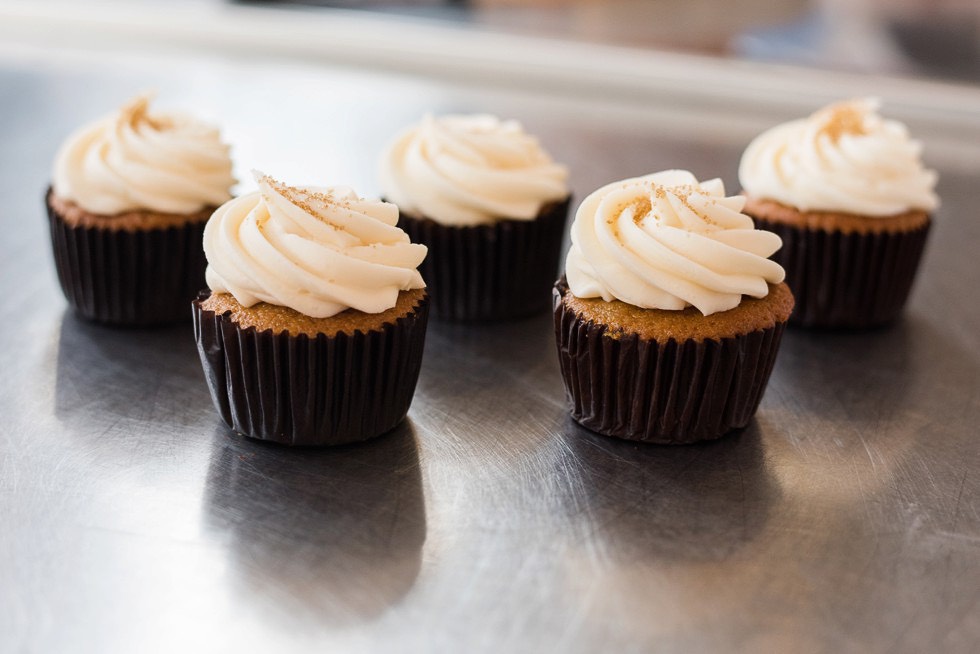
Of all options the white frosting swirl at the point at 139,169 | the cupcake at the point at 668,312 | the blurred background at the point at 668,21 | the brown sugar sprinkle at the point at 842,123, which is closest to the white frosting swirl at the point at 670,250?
the cupcake at the point at 668,312

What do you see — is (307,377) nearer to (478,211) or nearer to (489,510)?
(489,510)

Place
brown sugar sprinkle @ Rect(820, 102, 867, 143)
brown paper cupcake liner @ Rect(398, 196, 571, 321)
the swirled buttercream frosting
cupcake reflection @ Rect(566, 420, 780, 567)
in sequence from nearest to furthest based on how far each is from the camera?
cupcake reflection @ Rect(566, 420, 780, 567)
the swirled buttercream frosting
brown paper cupcake liner @ Rect(398, 196, 571, 321)
brown sugar sprinkle @ Rect(820, 102, 867, 143)

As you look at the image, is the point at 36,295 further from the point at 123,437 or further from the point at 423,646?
the point at 423,646

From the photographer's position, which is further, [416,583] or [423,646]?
[416,583]

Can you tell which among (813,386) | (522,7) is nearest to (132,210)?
(813,386)

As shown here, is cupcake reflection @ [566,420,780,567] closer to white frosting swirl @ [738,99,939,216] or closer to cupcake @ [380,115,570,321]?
cupcake @ [380,115,570,321]

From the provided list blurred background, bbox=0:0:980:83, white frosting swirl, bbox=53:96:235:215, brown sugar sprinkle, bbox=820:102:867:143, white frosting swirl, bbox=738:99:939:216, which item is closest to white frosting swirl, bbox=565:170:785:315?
white frosting swirl, bbox=738:99:939:216

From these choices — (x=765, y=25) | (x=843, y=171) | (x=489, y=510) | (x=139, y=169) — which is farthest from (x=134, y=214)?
(x=765, y=25)
